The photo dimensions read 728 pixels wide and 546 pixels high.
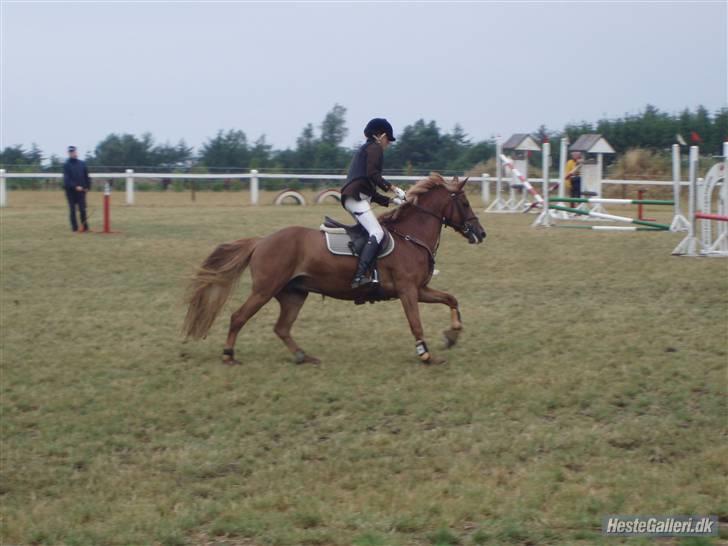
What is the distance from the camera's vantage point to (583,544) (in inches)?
215

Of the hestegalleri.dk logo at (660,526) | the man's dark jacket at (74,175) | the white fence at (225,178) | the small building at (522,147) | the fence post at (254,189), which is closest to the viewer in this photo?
the hestegalleri.dk logo at (660,526)

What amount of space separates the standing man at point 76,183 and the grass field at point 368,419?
285 inches

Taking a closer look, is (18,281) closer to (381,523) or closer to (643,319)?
(643,319)

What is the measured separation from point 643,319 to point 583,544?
5958mm

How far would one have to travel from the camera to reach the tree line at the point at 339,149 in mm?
37250

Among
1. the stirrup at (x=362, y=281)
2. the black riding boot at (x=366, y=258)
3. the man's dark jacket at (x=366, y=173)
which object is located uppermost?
the man's dark jacket at (x=366, y=173)

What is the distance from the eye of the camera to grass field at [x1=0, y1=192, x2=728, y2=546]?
6059mm

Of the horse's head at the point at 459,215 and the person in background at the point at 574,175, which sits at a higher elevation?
the person in background at the point at 574,175

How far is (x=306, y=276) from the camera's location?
9.61 metres

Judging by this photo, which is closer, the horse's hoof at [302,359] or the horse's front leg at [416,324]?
the horse's front leg at [416,324]

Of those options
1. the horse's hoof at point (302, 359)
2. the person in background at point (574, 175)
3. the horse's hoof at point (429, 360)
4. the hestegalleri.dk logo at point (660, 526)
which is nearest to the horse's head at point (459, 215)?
the horse's hoof at point (429, 360)

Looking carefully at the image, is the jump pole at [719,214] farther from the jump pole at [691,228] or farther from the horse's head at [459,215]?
the horse's head at [459,215]

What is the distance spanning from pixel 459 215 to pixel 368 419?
115 inches

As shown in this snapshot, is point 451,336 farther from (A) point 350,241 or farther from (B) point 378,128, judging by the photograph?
(B) point 378,128
